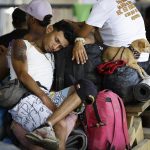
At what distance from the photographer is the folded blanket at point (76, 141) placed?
11.5ft

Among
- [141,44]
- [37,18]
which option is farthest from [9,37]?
[141,44]

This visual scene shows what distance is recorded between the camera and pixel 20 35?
453 cm

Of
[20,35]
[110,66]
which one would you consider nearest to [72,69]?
[110,66]

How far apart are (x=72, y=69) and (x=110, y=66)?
32 cm

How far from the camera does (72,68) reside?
3.88m

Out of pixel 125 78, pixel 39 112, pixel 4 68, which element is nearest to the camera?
pixel 39 112

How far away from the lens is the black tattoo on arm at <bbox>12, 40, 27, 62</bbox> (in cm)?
359

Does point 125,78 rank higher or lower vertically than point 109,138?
higher

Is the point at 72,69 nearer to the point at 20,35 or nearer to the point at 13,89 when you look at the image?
the point at 13,89

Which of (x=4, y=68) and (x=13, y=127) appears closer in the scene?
(x=13, y=127)

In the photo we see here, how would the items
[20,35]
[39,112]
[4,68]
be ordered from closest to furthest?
[39,112] → [4,68] → [20,35]

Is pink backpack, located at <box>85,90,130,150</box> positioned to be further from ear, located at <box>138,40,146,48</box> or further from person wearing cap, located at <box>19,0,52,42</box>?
person wearing cap, located at <box>19,0,52,42</box>

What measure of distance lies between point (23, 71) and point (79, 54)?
0.54 metres

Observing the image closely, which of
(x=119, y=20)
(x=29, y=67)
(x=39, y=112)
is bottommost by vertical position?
(x=39, y=112)
